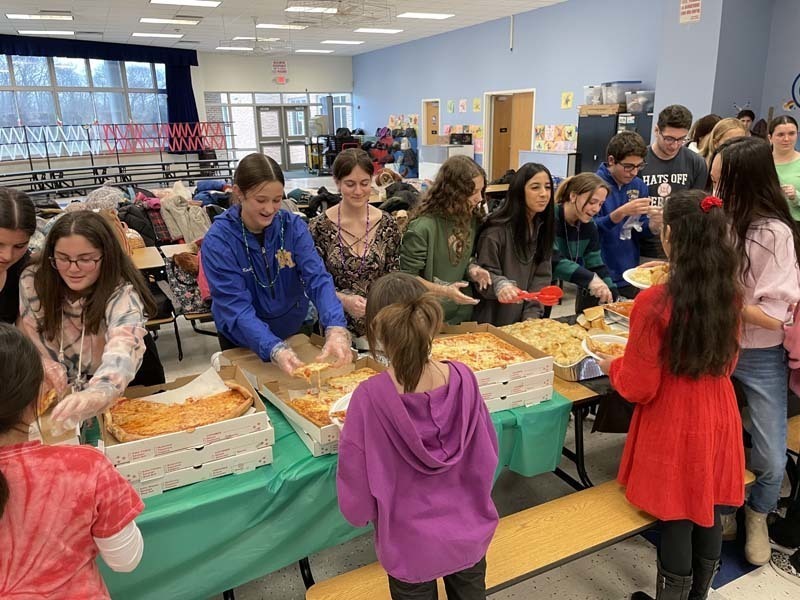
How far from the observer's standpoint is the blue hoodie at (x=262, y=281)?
196 centimetres

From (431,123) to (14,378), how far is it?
13204 millimetres

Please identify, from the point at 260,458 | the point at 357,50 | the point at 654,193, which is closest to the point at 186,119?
the point at 357,50

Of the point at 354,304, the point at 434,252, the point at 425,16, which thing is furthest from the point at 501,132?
the point at 354,304

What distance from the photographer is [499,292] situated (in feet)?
7.89

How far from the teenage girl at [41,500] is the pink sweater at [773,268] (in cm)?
187

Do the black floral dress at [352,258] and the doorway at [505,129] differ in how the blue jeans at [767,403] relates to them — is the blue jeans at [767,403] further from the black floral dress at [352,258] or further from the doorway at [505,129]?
the doorway at [505,129]

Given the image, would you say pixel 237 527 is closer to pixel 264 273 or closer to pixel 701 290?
pixel 264 273

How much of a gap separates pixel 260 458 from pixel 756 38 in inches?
262

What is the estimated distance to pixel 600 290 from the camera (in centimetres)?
264

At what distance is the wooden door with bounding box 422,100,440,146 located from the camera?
43.2ft

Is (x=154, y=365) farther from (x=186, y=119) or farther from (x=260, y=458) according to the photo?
(x=186, y=119)

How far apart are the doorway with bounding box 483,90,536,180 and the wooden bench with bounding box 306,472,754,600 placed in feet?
30.5

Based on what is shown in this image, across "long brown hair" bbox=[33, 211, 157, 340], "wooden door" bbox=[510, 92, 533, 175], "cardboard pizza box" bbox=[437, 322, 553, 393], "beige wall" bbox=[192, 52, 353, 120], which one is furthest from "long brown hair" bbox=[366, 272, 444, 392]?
"beige wall" bbox=[192, 52, 353, 120]

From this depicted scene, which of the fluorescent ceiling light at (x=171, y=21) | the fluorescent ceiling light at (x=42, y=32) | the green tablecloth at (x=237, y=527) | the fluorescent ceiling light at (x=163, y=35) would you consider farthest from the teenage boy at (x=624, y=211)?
the fluorescent ceiling light at (x=42, y=32)
